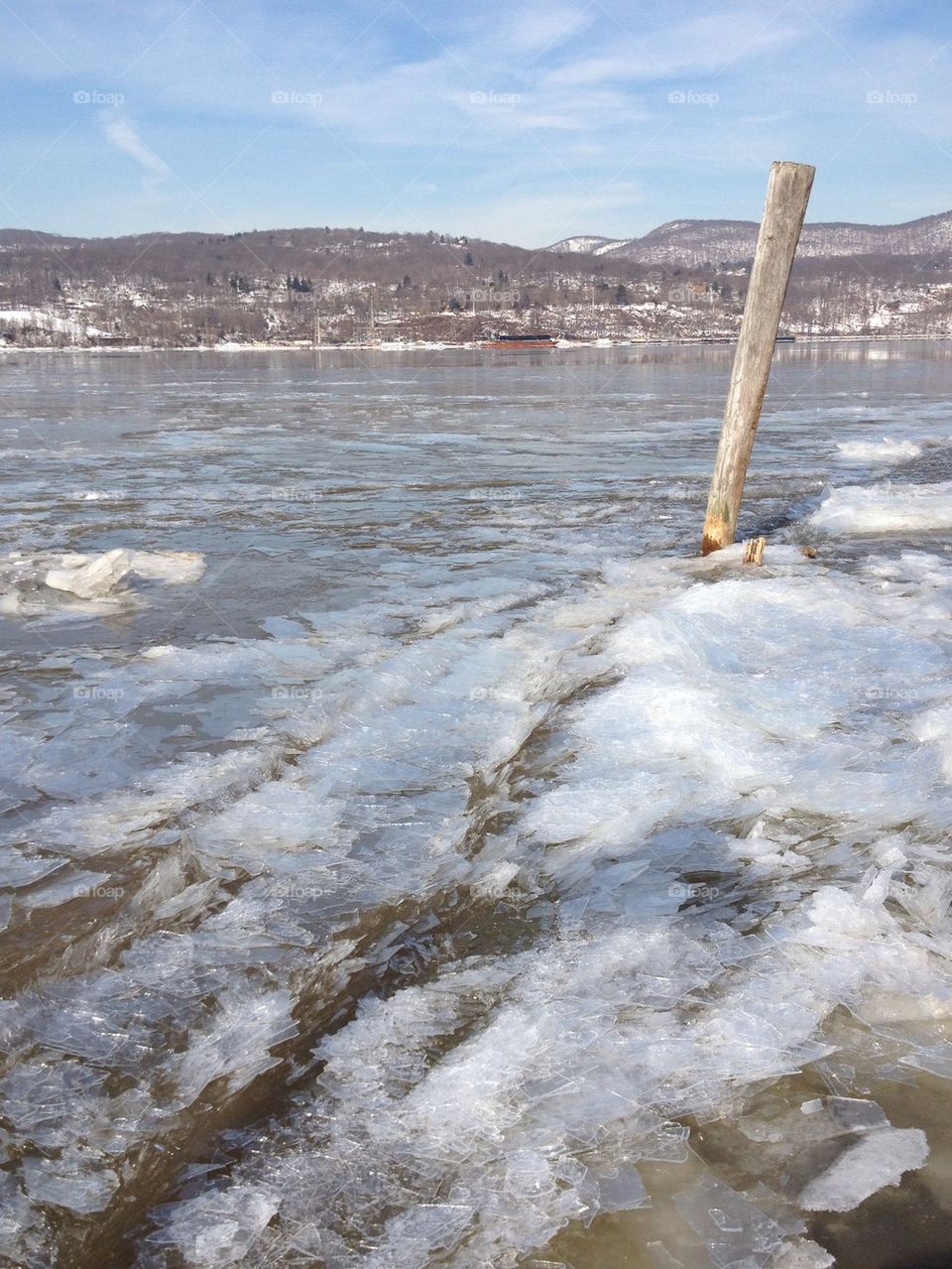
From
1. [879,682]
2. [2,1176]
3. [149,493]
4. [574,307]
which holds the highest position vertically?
[574,307]

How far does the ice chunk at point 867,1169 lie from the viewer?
1.92 m

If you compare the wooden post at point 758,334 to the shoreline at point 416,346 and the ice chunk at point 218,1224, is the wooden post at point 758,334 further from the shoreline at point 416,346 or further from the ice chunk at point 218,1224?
Result: the shoreline at point 416,346

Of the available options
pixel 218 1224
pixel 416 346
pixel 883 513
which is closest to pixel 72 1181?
pixel 218 1224

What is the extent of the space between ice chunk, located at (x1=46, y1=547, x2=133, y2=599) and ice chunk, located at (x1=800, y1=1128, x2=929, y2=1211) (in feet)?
20.3

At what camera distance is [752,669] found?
5.11 metres

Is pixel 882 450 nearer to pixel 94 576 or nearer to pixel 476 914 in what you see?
pixel 94 576

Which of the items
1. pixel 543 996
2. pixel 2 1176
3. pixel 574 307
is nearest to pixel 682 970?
pixel 543 996

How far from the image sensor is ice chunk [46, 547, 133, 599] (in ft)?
22.7

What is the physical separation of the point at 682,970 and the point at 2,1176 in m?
1.74

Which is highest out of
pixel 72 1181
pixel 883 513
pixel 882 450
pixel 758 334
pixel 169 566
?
pixel 758 334

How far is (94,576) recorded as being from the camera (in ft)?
22.8

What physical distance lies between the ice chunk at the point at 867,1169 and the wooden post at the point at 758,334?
640 centimetres

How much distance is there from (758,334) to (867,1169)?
23.1ft

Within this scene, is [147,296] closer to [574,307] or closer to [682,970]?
[574,307]
